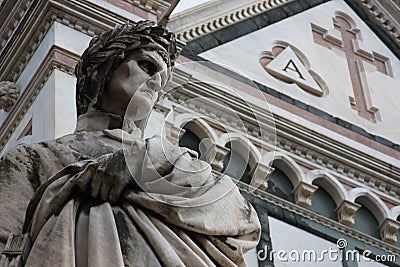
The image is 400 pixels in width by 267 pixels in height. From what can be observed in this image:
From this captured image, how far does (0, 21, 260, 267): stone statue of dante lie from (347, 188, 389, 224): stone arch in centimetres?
396

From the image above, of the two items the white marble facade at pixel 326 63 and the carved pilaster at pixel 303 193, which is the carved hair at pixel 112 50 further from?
the white marble facade at pixel 326 63

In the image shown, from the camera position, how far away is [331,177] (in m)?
7.96

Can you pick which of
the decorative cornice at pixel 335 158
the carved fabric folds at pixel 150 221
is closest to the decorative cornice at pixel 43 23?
the decorative cornice at pixel 335 158

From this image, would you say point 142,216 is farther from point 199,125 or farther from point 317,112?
point 317,112

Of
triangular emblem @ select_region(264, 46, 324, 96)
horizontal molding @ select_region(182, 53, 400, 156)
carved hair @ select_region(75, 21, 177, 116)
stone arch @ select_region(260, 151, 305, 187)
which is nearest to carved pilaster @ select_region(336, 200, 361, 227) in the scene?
stone arch @ select_region(260, 151, 305, 187)

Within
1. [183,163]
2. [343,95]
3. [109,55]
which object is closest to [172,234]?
[183,163]

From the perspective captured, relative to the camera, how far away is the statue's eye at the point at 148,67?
4305 mm

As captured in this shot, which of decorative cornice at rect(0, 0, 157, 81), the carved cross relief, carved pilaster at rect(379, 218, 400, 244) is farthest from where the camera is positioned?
the carved cross relief

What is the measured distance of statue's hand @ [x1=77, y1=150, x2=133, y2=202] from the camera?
145 inches

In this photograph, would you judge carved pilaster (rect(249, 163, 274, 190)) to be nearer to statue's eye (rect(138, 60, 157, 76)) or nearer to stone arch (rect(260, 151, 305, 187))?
stone arch (rect(260, 151, 305, 187))

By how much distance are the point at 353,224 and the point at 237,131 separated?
260 cm

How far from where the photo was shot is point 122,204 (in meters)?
3.71

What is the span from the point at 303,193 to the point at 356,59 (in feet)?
7.36

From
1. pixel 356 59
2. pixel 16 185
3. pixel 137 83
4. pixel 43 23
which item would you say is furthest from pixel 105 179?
pixel 356 59
